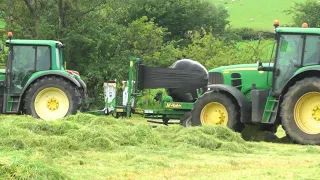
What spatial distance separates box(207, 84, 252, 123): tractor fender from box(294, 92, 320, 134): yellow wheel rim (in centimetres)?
126

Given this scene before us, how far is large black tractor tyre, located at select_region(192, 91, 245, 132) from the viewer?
14070 mm

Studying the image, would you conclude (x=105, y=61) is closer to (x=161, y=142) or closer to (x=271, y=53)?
(x=271, y=53)

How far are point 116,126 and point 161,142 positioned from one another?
4.18 feet

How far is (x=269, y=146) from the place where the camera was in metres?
12.4

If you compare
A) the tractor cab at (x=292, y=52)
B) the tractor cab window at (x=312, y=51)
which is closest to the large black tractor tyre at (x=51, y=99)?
the tractor cab at (x=292, y=52)

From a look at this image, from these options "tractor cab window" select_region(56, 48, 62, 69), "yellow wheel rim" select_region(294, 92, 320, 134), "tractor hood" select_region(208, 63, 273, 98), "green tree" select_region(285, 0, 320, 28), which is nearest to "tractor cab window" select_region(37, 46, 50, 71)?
"tractor cab window" select_region(56, 48, 62, 69)

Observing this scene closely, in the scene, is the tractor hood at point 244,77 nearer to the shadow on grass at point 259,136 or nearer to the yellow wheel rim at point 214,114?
the yellow wheel rim at point 214,114

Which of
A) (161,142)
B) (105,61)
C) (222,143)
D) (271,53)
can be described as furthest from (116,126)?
(105,61)

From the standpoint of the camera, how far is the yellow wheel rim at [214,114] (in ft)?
47.1

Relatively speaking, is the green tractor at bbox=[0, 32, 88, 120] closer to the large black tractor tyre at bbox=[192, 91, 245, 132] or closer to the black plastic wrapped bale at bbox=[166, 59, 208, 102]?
the black plastic wrapped bale at bbox=[166, 59, 208, 102]

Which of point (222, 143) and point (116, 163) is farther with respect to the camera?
point (222, 143)

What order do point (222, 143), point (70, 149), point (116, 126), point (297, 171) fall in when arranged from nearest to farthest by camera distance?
point (297, 171)
point (70, 149)
point (222, 143)
point (116, 126)

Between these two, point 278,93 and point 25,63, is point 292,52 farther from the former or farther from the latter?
point 25,63

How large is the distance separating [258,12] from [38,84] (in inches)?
2126
